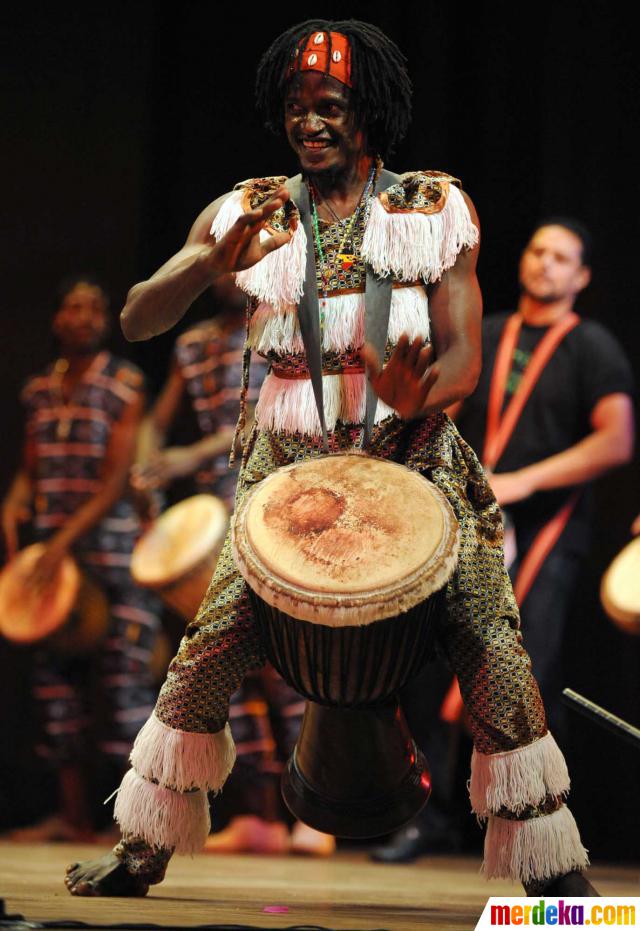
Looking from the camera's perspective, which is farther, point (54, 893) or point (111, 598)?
point (111, 598)

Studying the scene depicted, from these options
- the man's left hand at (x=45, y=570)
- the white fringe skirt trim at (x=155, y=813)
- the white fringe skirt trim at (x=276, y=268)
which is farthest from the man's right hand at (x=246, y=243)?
the man's left hand at (x=45, y=570)

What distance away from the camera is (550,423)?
473cm

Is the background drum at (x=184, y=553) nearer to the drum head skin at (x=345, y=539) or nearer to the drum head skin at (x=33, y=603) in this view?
the drum head skin at (x=33, y=603)

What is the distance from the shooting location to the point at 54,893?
2.69 metres

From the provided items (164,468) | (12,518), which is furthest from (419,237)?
(12,518)

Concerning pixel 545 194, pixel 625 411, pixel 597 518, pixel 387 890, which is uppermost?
pixel 545 194

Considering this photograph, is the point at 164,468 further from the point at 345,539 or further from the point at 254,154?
A: the point at 345,539

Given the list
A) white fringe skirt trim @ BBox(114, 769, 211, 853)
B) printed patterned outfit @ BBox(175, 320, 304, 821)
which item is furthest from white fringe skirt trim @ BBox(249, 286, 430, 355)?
printed patterned outfit @ BBox(175, 320, 304, 821)

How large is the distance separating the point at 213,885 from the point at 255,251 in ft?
5.33

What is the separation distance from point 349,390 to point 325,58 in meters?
0.68

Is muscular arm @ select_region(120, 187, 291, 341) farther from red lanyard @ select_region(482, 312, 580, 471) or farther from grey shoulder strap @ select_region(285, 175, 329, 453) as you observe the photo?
red lanyard @ select_region(482, 312, 580, 471)

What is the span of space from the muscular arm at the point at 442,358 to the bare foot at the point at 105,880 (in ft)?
3.54

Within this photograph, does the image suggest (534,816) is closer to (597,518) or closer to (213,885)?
(213,885)

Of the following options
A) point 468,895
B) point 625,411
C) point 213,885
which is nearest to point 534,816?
point 468,895
